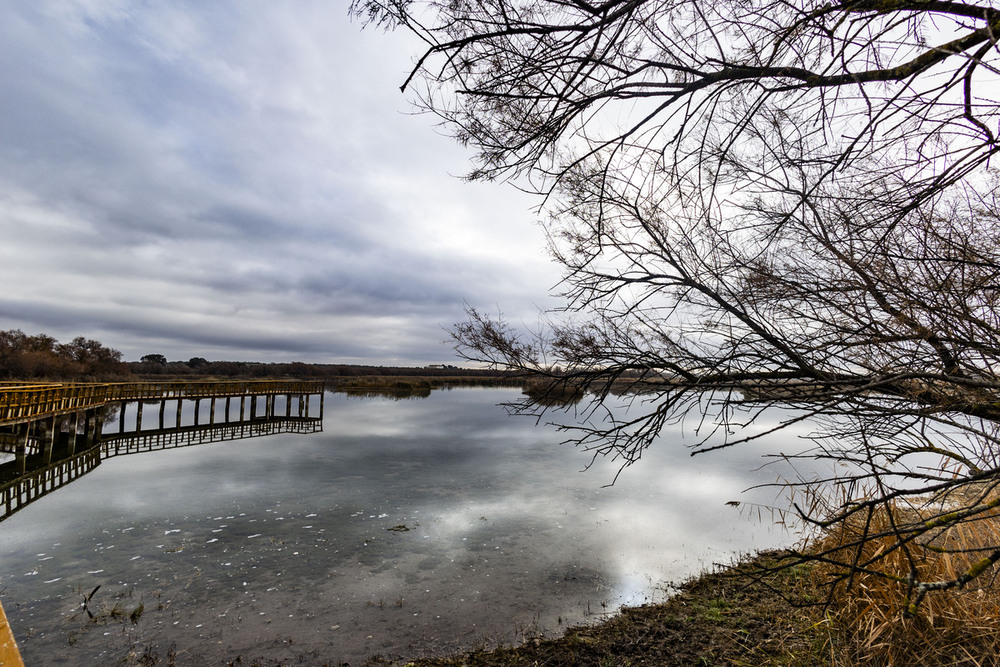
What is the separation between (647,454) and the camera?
27000 millimetres

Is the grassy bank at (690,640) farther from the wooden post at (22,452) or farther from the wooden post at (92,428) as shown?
the wooden post at (92,428)

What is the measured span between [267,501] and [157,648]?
30.9 ft

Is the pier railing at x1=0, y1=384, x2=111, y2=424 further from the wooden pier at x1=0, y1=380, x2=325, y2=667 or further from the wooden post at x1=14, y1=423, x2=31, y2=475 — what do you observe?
the wooden post at x1=14, y1=423, x2=31, y2=475

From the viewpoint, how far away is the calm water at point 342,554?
7102 mm

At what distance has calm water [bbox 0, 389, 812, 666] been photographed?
7.10 metres

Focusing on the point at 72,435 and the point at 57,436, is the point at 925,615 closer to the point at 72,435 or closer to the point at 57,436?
the point at 72,435

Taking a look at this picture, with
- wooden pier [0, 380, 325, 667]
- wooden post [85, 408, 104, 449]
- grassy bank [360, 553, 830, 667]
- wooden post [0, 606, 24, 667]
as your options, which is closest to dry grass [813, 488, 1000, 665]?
grassy bank [360, 553, 830, 667]

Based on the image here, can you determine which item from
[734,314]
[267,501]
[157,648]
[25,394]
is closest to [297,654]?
[157,648]

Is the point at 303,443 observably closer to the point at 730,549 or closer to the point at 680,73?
the point at 730,549

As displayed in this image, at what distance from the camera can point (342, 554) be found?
10586mm

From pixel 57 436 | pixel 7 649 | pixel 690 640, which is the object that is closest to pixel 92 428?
pixel 57 436

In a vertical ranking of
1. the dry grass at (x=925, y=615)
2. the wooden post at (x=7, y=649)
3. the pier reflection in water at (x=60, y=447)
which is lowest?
the pier reflection in water at (x=60, y=447)

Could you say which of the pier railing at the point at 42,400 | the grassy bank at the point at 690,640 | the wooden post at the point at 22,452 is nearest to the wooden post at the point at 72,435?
the pier railing at the point at 42,400

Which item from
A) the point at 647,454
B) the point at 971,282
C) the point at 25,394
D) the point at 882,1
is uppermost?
the point at 882,1
